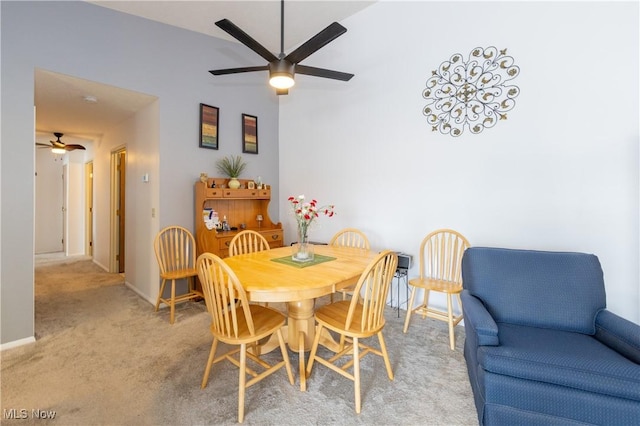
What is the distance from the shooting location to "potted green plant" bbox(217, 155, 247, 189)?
374 cm

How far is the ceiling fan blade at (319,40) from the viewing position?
6.12ft

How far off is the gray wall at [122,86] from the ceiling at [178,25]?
133 millimetres

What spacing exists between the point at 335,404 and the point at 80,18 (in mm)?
3983

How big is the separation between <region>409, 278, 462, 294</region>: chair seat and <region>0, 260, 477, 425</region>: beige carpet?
45 cm

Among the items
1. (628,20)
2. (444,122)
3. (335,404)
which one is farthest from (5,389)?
(628,20)

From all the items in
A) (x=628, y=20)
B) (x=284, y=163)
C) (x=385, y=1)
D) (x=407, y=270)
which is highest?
(x=385, y=1)

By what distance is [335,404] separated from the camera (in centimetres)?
174

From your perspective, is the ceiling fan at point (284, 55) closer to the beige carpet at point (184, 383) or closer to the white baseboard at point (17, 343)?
the beige carpet at point (184, 383)

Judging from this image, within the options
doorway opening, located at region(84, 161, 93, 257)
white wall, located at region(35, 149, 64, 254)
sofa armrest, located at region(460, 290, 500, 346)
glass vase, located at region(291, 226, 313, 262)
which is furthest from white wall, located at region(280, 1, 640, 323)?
white wall, located at region(35, 149, 64, 254)

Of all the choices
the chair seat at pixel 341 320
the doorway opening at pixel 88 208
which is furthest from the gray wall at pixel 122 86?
the doorway opening at pixel 88 208

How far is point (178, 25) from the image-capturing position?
11.0ft

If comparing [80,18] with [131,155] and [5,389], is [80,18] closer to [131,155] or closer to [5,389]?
[131,155]

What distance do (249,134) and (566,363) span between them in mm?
3980

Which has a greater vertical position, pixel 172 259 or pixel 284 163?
pixel 284 163
